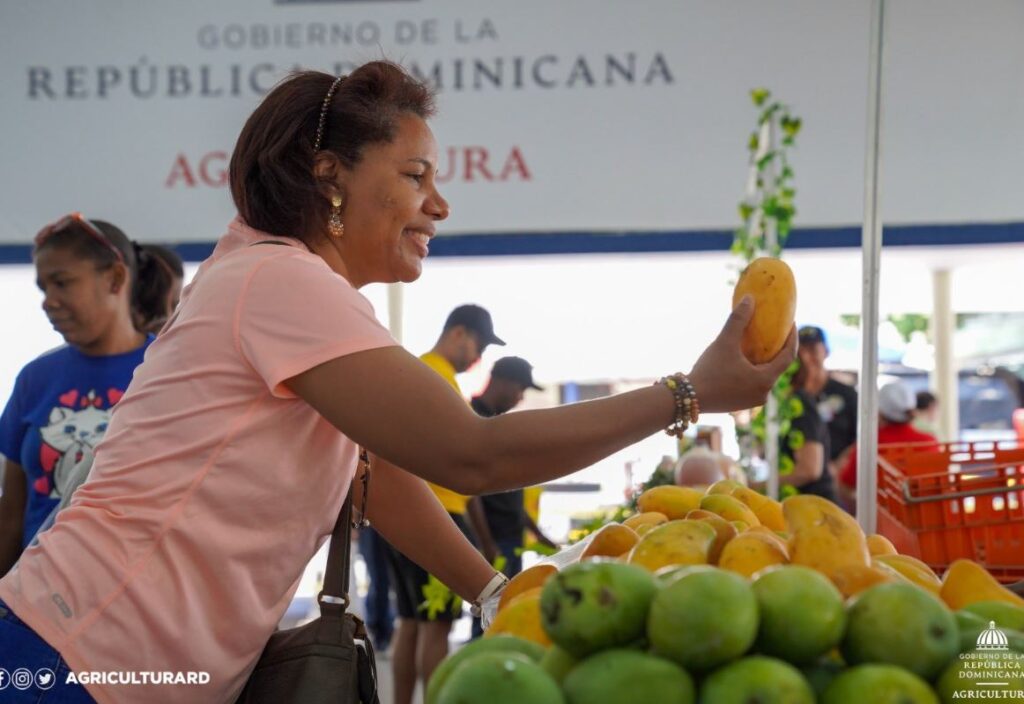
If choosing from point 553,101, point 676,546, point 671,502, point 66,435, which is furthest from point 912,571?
point 553,101

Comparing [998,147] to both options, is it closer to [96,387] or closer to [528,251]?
[528,251]

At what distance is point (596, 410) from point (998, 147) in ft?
12.7

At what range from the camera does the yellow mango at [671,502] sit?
6.20ft

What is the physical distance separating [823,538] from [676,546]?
164 mm

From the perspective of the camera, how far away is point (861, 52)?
4789mm

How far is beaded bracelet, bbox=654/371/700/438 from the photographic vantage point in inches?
56.9

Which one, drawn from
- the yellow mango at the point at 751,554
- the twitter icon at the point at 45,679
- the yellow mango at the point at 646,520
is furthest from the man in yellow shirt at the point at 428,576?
the yellow mango at the point at 751,554

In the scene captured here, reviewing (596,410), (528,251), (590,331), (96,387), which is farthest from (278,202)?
(590,331)

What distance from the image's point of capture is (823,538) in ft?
4.32

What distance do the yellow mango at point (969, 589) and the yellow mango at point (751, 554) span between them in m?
0.17

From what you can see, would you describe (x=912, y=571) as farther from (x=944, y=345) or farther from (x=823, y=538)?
(x=944, y=345)

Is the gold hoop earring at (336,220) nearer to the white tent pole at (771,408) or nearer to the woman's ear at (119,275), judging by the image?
the woman's ear at (119,275)

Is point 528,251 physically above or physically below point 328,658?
above

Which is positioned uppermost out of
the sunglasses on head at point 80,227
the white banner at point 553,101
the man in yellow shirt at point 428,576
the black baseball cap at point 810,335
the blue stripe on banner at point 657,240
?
the white banner at point 553,101
